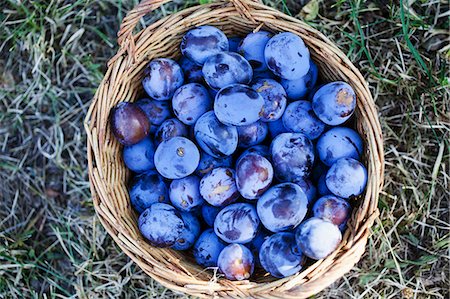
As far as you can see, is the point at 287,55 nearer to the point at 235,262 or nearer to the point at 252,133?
the point at 252,133

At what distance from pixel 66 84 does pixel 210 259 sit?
0.97m

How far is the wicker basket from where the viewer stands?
161 cm

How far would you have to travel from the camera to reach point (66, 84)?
7.55 ft

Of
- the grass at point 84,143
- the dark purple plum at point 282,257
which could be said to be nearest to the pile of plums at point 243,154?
the dark purple plum at point 282,257

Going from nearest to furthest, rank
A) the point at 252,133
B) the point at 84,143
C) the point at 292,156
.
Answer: the point at 292,156 < the point at 252,133 < the point at 84,143

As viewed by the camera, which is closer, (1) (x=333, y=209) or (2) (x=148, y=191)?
(1) (x=333, y=209)

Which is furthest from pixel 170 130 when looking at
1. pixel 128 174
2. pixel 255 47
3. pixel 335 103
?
pixel 335 103

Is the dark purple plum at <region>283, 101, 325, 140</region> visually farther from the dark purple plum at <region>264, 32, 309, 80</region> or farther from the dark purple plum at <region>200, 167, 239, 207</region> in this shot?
the dark purple plum at <region>200, 167, 239, 207</region>

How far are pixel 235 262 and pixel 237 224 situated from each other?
0.34ft

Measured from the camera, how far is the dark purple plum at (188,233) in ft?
5.82

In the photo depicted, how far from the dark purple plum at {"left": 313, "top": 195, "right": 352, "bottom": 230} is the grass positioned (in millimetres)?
384

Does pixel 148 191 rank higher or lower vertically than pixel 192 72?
lower

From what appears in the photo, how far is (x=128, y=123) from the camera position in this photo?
5.70 feet

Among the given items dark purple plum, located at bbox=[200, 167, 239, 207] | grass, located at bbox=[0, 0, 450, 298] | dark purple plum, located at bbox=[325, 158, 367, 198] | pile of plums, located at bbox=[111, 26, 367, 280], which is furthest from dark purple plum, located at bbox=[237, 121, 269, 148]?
grass, located at bbox=[0, 0, 450, 298]
